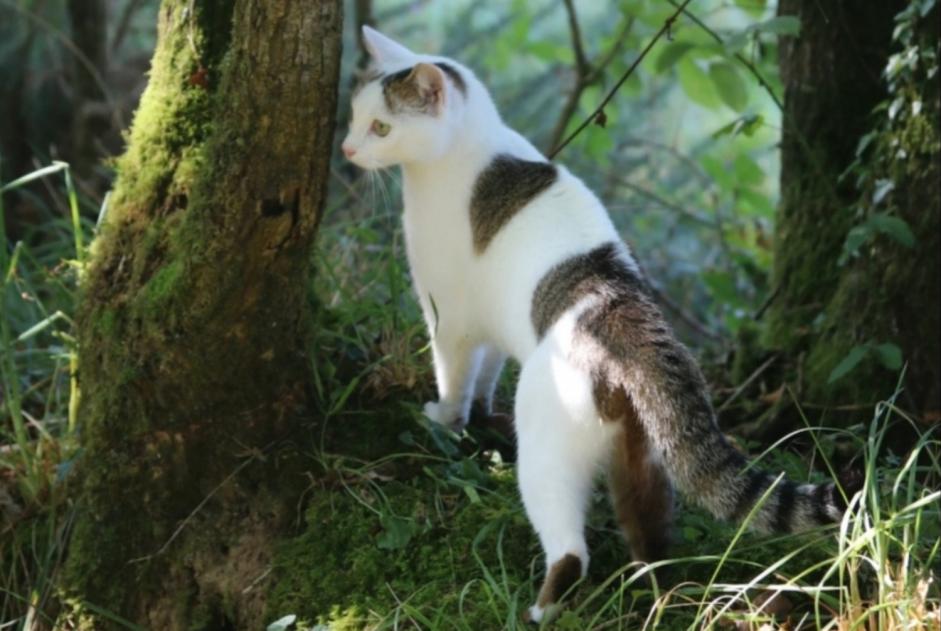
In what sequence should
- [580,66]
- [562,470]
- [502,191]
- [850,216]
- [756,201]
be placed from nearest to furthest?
[562,470]
[502,191]
[850,216]
[580,66]
[756,201]

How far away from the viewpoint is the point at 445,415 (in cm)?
348

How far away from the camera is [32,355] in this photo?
4.16m

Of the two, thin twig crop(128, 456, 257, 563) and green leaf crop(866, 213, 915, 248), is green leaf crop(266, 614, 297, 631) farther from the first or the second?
green leaf crop(866, 213, 915, 248)

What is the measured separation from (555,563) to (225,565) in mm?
972

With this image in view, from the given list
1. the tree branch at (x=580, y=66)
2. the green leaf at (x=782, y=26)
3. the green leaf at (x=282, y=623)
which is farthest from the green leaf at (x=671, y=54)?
the green leaf at (x=282, y=623)

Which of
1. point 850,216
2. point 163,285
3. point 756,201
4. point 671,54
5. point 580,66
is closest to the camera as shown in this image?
point 163,285

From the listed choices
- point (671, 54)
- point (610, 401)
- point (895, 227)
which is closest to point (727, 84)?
point (671, 54)

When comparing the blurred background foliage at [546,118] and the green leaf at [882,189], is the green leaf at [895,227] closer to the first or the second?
the green leaf at [882,189]

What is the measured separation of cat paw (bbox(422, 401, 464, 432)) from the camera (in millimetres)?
3480

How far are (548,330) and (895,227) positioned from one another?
1.15m

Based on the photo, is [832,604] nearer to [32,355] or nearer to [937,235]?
[937,235]

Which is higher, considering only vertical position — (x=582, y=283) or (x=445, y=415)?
(x=582, y=283)

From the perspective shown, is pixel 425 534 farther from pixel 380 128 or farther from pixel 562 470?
pixel 380 128

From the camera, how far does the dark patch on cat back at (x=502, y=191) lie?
10.7 feet
